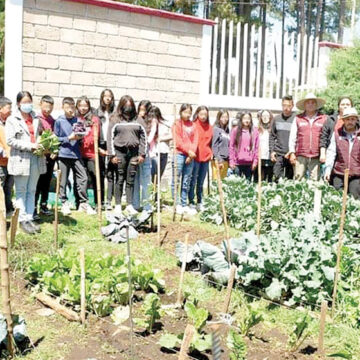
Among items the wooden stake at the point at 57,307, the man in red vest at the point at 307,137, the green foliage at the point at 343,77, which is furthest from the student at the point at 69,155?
the green foliage at the point at 343,77

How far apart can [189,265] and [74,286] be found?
1506 millimetres

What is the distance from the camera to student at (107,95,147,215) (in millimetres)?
7336

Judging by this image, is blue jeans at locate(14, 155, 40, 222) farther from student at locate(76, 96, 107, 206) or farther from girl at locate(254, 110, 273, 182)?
girl at locate(254, 110, 273, 182)

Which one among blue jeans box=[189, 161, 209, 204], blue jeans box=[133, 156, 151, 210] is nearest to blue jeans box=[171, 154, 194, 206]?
blue jeans box=[189, 161, 209, 204]

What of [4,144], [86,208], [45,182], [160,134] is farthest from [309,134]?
[4,144]

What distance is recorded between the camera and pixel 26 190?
652 cm

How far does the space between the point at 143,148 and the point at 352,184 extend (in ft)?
8.81

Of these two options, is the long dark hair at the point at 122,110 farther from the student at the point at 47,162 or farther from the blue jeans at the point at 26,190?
the blue jeans at the point at 26,190

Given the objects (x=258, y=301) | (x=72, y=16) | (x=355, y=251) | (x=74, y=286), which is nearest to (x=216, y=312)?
(x=258, y=301)

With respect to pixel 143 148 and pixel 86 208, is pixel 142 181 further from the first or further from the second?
pixel 86 208

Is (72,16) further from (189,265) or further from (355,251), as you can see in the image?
(355,251)

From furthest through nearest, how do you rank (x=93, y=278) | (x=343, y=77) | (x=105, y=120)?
1. (x=343, y=77)
2. (x=105, y=120)
3. (x=93, y=278)

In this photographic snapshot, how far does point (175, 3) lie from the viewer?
19.2m

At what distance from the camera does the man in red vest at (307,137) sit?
314 inches
